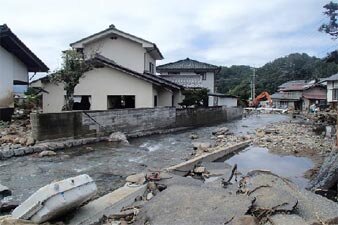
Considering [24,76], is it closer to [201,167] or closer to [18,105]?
[18,105]

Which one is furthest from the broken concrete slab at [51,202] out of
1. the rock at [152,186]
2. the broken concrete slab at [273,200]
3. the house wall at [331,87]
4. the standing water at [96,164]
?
the house wall at [331,87]

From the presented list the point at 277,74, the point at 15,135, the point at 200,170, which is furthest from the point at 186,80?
the point at 277,74

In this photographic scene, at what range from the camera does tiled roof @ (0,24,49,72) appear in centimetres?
1625

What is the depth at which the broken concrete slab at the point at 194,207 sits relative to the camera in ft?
15.8

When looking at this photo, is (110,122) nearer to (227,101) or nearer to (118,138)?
(118,138)

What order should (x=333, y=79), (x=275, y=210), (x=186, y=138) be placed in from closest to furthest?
(x=275, y=210) < (x=186, y=138) < (x=333, y=79)

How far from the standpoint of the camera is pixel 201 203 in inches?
208

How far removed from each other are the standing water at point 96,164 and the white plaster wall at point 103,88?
5654 mm

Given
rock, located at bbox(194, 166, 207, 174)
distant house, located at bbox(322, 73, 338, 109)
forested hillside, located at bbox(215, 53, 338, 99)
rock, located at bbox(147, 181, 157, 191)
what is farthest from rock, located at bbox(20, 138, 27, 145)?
forested hillside, located at bbox(215, 53, 338, 99)

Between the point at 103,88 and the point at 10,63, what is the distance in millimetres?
5188

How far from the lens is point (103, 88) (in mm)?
20422

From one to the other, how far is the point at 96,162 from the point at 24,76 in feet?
36.5

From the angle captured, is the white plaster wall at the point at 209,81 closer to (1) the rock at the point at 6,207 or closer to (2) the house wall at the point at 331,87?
(2) the house wall at the point at 331,87

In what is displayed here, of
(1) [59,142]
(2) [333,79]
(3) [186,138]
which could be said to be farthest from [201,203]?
(2) [333,79]
